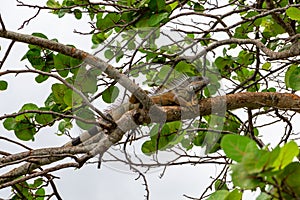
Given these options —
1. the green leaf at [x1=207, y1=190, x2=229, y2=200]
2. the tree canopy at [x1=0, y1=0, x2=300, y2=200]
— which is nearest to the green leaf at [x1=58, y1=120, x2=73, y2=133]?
the tree canopy at [x1=0, y1=0, x2=300, y2=200]

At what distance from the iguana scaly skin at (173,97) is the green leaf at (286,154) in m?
0.82

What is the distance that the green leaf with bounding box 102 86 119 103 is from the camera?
5.07 feet

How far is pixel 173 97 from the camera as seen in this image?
162 cm

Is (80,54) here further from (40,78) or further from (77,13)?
(77,13)

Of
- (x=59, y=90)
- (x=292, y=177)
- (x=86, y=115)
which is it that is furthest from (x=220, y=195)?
(x=59, y=90)

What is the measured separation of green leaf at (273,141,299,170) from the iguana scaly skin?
82 centimetres

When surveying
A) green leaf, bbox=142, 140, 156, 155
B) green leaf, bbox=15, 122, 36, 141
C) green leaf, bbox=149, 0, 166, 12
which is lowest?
green leaf, bbox=142, 140, 156, 155

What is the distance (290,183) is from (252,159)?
0.07m

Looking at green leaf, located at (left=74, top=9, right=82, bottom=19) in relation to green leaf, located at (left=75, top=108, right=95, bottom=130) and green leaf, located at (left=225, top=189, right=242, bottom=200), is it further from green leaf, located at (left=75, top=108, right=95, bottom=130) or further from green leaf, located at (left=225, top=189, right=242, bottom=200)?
green leaf, located at (left=225, top=189, right=242, bottom=200)

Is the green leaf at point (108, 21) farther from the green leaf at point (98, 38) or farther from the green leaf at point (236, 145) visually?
the green leaf at point (236, 145)

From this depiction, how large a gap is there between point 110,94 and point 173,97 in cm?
21

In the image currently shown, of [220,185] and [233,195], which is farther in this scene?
[220,185]

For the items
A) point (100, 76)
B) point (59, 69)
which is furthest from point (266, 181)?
point (59, 69)

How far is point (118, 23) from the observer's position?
1.70 metres
